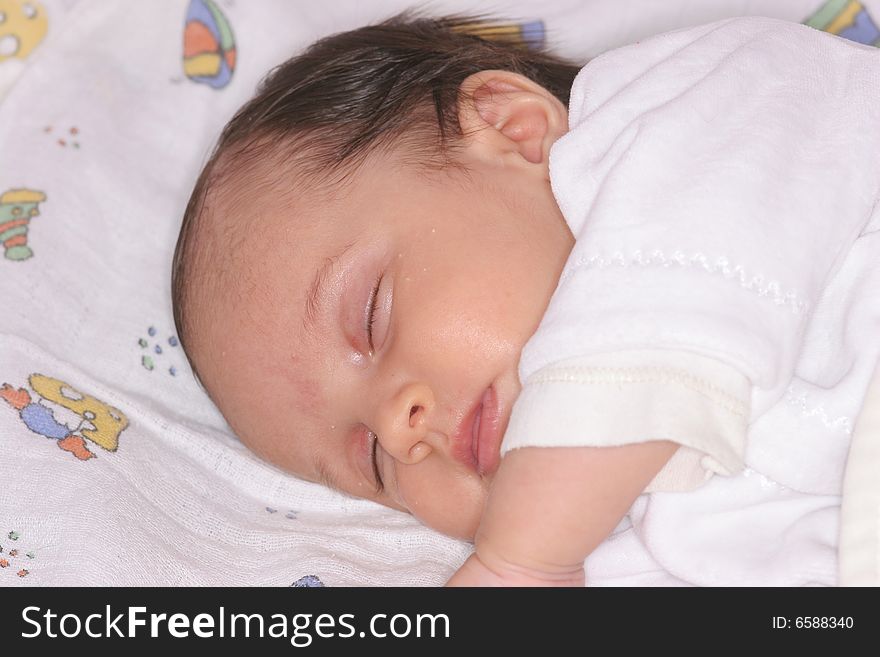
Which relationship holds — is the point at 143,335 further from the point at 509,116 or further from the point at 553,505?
the point at 553,505

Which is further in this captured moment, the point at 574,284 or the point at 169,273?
the point at 169,273

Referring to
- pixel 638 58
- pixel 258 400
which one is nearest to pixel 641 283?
pixel 638 58

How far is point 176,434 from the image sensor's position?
1.70m

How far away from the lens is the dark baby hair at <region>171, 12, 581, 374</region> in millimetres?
1497

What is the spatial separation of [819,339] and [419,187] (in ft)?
1.73

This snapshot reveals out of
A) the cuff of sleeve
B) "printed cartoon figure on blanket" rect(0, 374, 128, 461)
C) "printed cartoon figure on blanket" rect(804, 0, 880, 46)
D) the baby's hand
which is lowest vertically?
the baby's hand

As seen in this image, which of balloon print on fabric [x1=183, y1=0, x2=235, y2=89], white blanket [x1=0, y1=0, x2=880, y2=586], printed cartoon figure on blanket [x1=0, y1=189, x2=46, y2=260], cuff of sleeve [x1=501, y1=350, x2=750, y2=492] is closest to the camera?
cuff of sleeve [x1=501, y1=350, x2=750, y2=492]

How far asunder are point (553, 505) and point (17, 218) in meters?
1.09

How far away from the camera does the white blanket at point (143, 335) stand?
1473mm

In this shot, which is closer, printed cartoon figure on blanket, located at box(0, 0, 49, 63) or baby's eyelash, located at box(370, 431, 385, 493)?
baby's eyelash, located at box(370, 431, 385, 493)

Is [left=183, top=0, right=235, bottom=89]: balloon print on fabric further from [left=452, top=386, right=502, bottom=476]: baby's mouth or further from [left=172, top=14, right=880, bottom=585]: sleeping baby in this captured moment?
[left=452, top=386, right=502, bottom=476]: baby's mouth

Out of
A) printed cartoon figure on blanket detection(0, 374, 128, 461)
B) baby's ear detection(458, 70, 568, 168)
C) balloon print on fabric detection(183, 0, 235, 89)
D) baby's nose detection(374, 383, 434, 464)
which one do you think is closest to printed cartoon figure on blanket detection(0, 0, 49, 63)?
balloon print on fabric detection(183, 0, 235, 89)

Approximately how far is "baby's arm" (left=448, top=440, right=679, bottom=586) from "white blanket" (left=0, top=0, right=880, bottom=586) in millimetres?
184

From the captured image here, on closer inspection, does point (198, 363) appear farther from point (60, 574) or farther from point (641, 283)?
point (641, 283)
